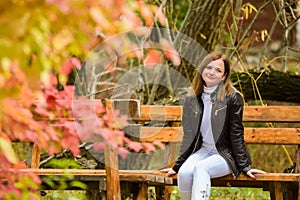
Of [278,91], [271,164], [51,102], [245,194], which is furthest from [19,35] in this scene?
[271,164]

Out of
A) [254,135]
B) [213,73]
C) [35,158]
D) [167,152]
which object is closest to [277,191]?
[254,135]

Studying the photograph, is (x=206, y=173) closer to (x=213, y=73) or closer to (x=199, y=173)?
(x=199, y=173)

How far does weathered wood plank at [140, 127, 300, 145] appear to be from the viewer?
635 cm

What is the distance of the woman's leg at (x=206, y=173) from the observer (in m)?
5.64

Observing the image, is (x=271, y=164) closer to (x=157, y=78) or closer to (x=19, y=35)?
(x=157, y=78)

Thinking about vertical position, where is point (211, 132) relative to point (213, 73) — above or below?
below

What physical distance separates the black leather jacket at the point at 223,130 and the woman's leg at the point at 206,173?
0.18ft

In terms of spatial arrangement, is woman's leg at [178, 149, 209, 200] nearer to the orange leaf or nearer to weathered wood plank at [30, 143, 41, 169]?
weathered wood plank at [30, 143, 41, 169]

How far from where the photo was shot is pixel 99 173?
5.56 m

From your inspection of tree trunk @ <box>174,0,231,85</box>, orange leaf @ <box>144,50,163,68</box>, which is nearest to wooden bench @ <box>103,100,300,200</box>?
tree trunk @ <box>174,0,231,85</box>

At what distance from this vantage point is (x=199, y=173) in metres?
5.72

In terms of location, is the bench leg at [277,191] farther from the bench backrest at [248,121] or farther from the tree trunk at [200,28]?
the tree trunk at [200,28]

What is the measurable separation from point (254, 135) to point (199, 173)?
933mm

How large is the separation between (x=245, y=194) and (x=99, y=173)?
152 inches
